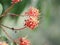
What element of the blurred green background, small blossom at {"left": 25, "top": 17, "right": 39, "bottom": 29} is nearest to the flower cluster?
small blossom at {"left": 25, "top": 17, "right": 39, "bottom": 29}

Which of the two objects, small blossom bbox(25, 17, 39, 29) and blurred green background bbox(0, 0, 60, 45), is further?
blurred green background bbox(0, 0, 60, 45)

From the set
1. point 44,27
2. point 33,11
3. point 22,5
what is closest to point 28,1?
point 22,5

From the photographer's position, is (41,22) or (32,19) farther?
(41,22)

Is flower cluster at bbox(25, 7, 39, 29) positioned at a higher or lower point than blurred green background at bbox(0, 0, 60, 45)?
lower

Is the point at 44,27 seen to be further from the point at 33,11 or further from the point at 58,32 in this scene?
the point at 33,11

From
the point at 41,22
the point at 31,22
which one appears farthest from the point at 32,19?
the point at 41,22

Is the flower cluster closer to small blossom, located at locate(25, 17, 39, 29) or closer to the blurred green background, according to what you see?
small blossom, located at locate(25, 17, 39, 29)

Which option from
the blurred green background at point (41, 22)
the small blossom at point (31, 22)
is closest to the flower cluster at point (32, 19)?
the small blossom at point (31, 22)

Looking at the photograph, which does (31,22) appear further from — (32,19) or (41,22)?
(41,22)
